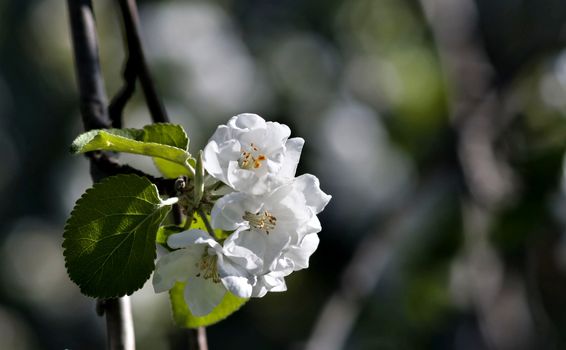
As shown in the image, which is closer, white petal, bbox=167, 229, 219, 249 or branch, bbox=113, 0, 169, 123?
white petal, bbox=167, 229, 219, 249

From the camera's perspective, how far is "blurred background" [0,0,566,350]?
151 inches

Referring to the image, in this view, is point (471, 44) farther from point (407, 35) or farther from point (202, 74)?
point (202, 74)

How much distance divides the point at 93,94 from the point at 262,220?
40cm

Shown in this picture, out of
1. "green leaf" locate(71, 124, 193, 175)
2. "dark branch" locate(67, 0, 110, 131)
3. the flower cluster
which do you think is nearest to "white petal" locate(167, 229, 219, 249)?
the flower cluster

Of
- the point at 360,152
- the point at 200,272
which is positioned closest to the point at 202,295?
the point at 200,272

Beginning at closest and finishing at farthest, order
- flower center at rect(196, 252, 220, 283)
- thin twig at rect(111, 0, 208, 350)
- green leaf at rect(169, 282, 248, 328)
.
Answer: flower center at rect(196, 252, 220, 283) < green leaf at rect(169, 282, 248, 328) < thin twig at rect(111, 0, 208, 350)

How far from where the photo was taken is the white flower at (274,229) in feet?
3.24

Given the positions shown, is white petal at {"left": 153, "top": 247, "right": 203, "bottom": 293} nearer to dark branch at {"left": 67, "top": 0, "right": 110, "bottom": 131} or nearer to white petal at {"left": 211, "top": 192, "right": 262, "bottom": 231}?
white petal at {"left": 211, "top": 192, "right": 262, "bottom": 231}

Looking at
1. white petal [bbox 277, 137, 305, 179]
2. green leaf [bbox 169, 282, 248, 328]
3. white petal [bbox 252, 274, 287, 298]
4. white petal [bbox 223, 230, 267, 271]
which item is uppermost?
white petal [bbox 277, 137, 305, 179]

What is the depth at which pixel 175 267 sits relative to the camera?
107 centimetres

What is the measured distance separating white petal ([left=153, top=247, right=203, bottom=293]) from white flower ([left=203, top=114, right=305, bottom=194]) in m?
0.11

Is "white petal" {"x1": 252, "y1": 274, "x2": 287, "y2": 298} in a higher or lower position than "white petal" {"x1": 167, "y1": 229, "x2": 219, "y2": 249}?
lower

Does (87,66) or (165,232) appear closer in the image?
(165,232)

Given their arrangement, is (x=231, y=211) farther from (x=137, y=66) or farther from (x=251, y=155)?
(x=137, y=66)
